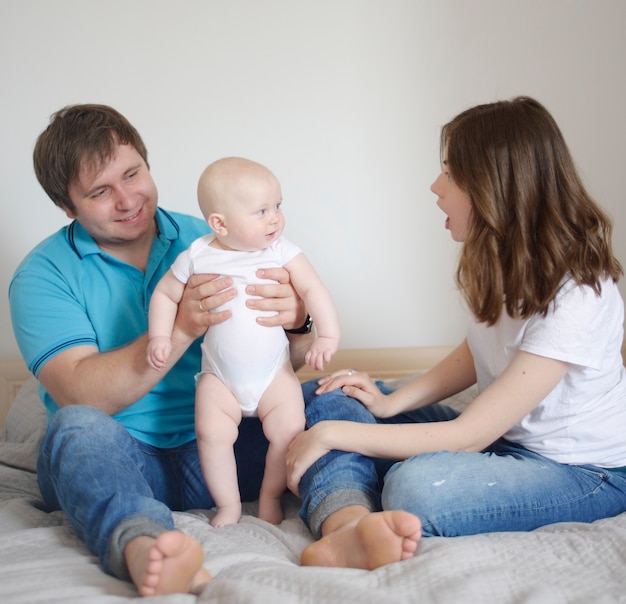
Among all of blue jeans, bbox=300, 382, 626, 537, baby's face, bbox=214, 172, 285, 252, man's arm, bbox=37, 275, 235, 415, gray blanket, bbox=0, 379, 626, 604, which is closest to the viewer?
gray blanket, bbox=0, 379, 626, 604

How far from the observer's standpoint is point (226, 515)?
53.7 inches

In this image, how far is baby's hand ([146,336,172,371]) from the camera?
1.36m

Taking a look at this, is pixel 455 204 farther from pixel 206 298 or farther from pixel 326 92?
pixel 326 92

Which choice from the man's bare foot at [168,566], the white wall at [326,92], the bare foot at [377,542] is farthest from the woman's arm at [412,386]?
the white wall at [326,92]

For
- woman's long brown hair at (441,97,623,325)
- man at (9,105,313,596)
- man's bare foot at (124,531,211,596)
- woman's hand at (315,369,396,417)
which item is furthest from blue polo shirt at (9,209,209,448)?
woman's long brown hair at (441,97,623,325)

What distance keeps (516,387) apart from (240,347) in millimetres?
487

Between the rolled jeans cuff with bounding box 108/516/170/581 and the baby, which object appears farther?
the baby

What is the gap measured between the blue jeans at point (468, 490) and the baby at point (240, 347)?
0.14 meters

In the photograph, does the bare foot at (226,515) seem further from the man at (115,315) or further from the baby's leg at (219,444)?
the man at (115,315)

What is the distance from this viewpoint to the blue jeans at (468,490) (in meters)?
1.22

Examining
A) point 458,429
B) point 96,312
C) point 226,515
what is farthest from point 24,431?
point 458,429

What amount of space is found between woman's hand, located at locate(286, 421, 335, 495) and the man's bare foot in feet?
1.05

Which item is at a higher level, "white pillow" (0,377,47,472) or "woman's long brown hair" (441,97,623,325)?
"woman's long brown hair" (441,97,623,325)

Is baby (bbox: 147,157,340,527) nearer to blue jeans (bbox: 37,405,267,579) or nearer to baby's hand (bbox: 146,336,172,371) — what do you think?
baby's hand (bbox: 146,336,172,371)
